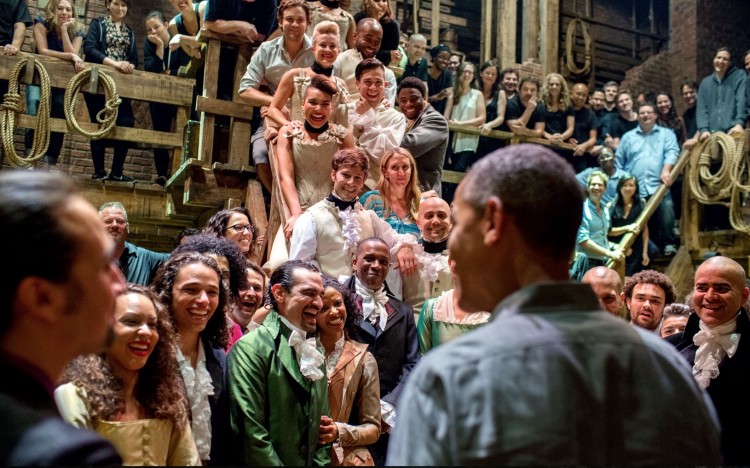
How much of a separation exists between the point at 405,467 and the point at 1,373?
2.11 ft

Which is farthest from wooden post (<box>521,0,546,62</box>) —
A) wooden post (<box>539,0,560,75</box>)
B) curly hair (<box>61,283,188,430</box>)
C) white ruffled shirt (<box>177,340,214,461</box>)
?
curly hair (<box>61,283,188,430</box>)

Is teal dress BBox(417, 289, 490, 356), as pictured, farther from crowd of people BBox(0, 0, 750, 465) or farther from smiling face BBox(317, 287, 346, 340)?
smiling face BBox(317, 287, 346, 340)

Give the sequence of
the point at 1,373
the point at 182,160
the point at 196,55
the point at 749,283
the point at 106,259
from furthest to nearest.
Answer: the point at 182,160 → the point at 196,55 → the point at 749,283 → the point at 106,259 → the point at 1,373

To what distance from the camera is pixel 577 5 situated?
57.2ft

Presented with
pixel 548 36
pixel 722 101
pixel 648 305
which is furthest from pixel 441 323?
pixel 548 36

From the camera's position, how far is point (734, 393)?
3344 millimetres

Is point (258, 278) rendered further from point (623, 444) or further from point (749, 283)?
point (623, 444)

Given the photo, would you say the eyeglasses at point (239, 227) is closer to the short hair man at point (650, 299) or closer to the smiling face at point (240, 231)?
the smiling face at point (240, 231)

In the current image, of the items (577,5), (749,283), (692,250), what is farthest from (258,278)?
(577,5)

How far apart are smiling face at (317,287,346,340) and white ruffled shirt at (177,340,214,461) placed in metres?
0.80

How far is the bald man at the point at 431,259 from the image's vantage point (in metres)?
4.59

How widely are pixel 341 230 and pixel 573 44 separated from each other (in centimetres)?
1283

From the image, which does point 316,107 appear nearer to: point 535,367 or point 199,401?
point 199,401

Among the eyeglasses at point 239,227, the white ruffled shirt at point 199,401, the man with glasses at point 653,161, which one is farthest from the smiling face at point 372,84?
the man with glasses at point 653,161
